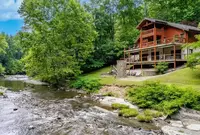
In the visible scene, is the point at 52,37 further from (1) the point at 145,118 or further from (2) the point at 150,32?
(1) the point at 145,118

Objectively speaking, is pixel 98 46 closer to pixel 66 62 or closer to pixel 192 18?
pixel 66 62

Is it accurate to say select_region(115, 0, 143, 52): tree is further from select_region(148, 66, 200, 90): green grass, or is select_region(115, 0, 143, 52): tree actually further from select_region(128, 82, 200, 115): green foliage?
select_region(128, 82, 200, 115): green foliage

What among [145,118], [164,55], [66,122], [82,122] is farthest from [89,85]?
[66,122]

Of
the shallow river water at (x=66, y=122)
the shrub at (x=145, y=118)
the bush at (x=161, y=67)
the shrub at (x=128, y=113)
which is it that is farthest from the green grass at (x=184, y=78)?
the shallow river water at (x=66, y=122)

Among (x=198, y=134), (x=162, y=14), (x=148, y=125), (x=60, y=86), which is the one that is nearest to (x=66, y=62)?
(x=60, y=86)

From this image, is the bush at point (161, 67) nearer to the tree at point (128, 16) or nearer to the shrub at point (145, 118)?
the shrub at point (145, 118)

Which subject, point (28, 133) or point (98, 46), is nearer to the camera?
point (28, 133)

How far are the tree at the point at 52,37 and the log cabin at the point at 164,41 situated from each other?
424 inches

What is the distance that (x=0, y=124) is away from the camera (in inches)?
530

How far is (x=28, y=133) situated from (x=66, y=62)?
23.2 meters

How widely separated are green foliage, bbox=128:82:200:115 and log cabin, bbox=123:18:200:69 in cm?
1323

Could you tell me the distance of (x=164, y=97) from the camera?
17.9 m

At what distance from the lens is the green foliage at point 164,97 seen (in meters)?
16.1

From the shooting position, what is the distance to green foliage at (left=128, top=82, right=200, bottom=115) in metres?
16.1
